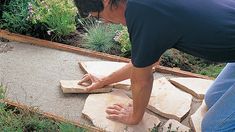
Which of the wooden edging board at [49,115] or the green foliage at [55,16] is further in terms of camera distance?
the green foliage at [55,16]

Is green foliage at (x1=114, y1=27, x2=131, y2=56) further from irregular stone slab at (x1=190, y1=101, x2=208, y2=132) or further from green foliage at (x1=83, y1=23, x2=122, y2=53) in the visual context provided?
irregular stone slab at (x1=190, y1=101, x2=208, y2=132)

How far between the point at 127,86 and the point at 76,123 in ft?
1.79

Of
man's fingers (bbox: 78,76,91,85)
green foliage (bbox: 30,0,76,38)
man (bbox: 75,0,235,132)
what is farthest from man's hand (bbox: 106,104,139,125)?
green foliage (bbox: 30,0,76,38)

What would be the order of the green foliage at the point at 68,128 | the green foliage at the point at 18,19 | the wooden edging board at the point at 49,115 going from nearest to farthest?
the green foliage at the point at 68,128 < the wooden edging board at the point at 49,115 < the green foliage at the point at 18,19

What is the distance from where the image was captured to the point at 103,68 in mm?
3492

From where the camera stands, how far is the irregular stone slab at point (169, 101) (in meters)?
3.04

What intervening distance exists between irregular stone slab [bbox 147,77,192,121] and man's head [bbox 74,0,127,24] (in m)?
0.94

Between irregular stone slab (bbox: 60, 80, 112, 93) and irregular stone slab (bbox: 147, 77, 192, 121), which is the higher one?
irregular stone slab (bbox: 147, 77, 192, 121)

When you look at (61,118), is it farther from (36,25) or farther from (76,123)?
(36,25)

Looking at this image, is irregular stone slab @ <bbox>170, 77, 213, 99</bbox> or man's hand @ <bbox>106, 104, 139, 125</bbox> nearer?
man's hand @ <bbox>106, 104, 139, 125</bbox>

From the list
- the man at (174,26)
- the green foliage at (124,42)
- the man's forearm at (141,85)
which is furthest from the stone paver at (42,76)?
the man at (174,26)

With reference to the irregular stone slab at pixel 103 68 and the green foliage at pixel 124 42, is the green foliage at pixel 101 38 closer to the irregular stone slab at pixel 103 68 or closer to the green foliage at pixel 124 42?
the green foliage at pixel 124 42

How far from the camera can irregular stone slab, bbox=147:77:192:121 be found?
9.96ft

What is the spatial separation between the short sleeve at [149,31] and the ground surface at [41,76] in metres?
0.87
